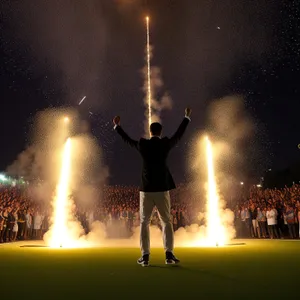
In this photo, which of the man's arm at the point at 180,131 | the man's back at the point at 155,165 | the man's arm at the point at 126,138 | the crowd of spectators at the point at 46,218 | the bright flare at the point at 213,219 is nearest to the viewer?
the man's back at the point at 155,165

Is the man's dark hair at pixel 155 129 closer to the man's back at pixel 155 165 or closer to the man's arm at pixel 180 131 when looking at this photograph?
the man's back at pixel 155 165

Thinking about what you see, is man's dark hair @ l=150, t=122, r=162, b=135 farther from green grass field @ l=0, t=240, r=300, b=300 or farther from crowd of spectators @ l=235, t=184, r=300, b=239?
crowd of spectators @ l=235, t=184, r=300, b=239

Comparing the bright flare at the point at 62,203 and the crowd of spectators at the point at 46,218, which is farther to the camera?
the crowd of spectators at the point at 46,218

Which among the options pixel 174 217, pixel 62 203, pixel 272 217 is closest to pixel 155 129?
pixel 62 203

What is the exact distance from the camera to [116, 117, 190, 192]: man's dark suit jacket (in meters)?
5.45

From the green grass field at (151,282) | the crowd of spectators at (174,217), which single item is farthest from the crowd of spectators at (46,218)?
the green grass field at (151,282)

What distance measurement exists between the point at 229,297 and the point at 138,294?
83cm

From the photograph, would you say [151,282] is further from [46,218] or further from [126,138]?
[46,218]

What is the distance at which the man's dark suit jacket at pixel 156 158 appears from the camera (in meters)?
5.45

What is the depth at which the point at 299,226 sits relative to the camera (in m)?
15.6

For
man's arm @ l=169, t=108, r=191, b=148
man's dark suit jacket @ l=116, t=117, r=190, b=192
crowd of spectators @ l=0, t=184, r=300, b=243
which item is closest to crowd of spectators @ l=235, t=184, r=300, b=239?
crowd of spectators @ l=0, t=184, r=300, b=243

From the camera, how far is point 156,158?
564cm

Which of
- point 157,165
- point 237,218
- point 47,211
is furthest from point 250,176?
point 157,165

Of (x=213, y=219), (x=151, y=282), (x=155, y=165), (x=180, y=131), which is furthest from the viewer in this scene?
(x=213, y=219)
